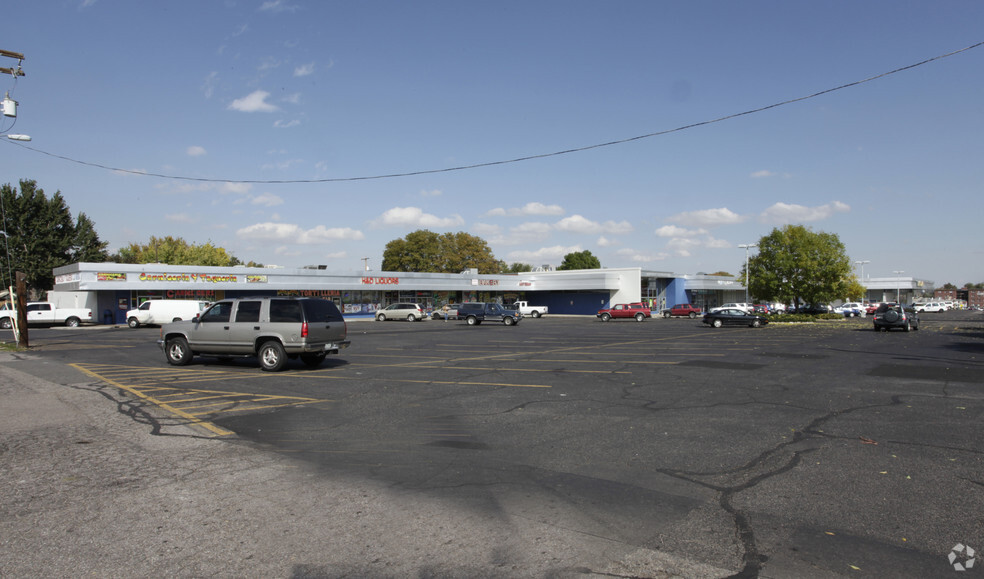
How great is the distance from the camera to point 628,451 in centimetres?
711

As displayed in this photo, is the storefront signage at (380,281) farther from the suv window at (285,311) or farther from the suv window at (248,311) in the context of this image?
the suv window at (285,311)

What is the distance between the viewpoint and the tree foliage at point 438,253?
89500 mm

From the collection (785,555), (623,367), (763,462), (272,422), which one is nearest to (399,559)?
(785,555)

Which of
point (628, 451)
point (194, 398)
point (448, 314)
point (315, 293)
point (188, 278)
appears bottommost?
point (628, 451)

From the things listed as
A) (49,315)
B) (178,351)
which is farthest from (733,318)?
(49,315)

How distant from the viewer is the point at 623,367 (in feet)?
51.3

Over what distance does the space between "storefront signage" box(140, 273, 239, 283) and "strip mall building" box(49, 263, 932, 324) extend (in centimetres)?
6

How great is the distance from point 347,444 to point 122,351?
59.0 feet

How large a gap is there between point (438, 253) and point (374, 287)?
35.2 metres

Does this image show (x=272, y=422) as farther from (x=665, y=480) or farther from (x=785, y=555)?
(x=785, y=555)

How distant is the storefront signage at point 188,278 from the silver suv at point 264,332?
30.9 m

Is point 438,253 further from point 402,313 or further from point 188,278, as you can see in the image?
point 188,278

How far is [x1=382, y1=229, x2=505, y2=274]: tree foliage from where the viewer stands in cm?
8950

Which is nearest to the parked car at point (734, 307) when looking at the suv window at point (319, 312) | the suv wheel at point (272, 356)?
the suv window at point (319, 312)
